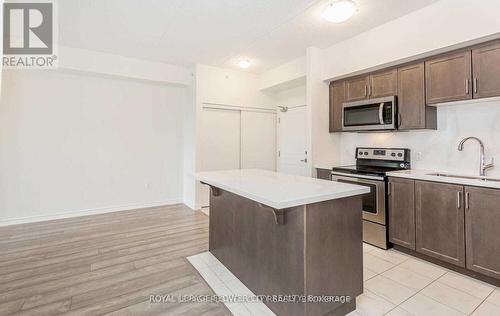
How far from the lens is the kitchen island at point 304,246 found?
1633 mm

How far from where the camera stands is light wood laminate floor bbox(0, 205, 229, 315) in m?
1.97

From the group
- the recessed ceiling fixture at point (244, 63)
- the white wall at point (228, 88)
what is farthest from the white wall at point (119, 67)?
the recessed ceiling fixture at point (244, 63)

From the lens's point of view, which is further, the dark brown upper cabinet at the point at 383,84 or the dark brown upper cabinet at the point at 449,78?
the dark brown upper cabinet at the point at 383,84

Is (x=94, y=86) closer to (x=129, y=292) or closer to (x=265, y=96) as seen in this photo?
(x=265, y=96)

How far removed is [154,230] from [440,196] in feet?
11.6

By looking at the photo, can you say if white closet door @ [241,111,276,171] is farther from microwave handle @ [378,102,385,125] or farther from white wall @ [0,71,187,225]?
microwave handle @ [378,102,385,125]

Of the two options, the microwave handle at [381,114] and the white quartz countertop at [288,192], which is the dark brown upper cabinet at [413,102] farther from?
the white quartz countertop at [288,192]

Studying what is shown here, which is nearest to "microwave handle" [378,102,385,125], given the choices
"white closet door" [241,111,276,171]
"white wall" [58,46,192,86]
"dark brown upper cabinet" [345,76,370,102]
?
"dark brown upper cabinet" [345,76,370,102]

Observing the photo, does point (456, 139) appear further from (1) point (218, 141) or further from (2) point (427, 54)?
(1) point (218, 141)

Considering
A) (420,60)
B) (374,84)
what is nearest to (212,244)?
(374,84)

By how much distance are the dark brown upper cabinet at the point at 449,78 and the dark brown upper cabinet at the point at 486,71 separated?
0.15 ft

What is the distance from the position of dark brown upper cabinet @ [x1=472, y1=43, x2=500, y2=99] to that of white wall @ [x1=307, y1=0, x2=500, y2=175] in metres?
0.12

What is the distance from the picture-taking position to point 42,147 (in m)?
4.06

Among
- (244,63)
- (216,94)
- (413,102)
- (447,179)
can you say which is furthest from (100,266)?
(413,102)
